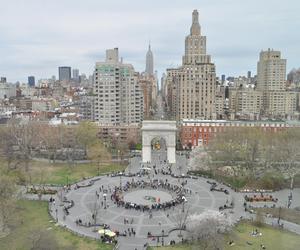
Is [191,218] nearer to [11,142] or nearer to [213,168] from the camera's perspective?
[213,168]

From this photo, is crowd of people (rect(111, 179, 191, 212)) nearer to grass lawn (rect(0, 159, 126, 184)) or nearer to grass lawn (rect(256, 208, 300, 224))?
grass lawn (rect(0, 159, 126, 184))

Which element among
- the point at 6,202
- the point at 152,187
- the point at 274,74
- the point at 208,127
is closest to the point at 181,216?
the point at 152,187

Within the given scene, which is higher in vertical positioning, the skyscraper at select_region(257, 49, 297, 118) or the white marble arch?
the skyscraper at select_region(257, 49, 297, 118)

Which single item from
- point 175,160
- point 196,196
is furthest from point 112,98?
point 196,196

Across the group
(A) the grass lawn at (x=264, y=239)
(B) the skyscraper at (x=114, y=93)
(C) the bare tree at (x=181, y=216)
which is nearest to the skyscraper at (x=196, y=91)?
(B) the skyscraper at (x=114, y=93)

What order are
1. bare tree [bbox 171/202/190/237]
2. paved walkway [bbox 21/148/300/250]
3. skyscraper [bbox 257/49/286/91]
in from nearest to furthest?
1. paved walkway [bbox 21/148/300/250]
2. bare tree [bbox 171/202/190/237]
3. skyscraper [bbox 257/49/286/91]

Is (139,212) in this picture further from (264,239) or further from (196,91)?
(196,91)

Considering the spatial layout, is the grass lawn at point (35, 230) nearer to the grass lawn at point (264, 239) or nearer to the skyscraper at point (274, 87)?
the grass lawn at point (264, 239)

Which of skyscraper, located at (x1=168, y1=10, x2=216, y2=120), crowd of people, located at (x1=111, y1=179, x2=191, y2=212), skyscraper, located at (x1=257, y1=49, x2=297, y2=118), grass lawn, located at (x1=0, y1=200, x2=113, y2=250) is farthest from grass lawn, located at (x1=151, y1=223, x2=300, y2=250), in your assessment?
skyscraper, located at (x1=257, y1=49, x2=297, y2=118)
